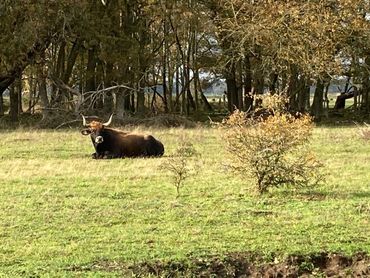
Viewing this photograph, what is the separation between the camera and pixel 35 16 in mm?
28094

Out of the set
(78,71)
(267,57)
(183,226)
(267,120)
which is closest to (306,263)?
(183,226)

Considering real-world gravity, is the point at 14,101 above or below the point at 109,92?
below

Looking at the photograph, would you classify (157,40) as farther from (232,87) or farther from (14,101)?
(14,101)

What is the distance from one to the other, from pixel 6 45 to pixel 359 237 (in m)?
22.2

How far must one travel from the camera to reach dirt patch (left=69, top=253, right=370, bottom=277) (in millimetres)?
7179

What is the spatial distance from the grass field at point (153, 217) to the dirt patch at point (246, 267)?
5.2 inches

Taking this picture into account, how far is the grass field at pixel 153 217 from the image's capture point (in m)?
Answer: 7.73

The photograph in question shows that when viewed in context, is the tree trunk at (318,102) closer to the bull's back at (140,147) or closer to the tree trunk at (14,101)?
the tree trunk at (14,101)

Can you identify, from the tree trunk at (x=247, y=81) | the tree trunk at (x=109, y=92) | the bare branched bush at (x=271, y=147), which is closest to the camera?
the bare branched bush at (x=271, y=147)

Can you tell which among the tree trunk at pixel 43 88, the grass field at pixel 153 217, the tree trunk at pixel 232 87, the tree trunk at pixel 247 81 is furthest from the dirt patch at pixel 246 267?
the tree trunk at pixel 232 87

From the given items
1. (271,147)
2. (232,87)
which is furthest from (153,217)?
(232,87)

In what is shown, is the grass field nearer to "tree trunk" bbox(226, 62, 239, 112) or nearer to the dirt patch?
the dirt patch

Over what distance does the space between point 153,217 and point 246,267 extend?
7.73ft

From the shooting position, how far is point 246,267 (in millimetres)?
7434
